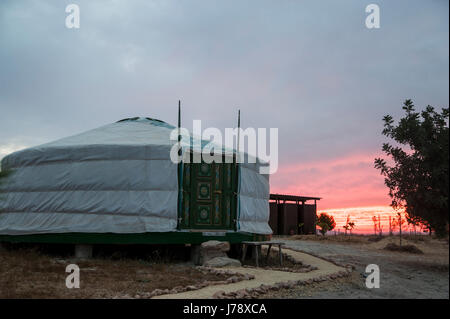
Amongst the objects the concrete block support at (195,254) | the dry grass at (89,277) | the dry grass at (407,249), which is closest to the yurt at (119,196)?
the concrete block support at (195,254)

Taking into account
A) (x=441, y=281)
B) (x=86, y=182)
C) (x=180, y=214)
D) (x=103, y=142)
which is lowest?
(x=441, y=281)

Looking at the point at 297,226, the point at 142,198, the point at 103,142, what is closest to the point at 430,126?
the point at 142,198

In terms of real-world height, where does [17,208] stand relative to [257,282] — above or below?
above

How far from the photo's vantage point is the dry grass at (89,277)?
14.3 feet

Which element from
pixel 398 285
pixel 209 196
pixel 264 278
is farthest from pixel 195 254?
pixel 398 285

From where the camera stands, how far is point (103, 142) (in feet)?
24.1

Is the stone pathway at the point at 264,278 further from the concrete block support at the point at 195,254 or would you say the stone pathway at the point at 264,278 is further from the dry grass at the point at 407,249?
the dry grass at the point at 407,249

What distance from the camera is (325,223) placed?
22422 millimetres

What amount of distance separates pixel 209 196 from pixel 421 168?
11.8 ft

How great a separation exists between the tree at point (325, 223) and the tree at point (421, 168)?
14.4 meters

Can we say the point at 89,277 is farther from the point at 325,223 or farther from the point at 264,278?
the point at 325,223

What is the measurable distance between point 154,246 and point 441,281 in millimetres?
4782
